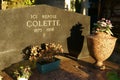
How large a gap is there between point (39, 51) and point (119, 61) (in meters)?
3.30

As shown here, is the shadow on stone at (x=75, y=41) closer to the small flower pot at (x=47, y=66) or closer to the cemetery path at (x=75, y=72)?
the cemetery path at (x=75, y=72)

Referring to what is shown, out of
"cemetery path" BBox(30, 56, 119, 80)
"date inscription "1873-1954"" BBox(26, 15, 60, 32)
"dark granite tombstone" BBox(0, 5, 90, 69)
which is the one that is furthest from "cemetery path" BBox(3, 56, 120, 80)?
"date inscription "1873-1954"" BBox(26, 15, 60, 32)

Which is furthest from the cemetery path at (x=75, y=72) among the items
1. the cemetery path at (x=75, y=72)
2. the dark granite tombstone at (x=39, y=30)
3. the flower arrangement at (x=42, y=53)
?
the dark granite tombstone at (x=39, y=30)

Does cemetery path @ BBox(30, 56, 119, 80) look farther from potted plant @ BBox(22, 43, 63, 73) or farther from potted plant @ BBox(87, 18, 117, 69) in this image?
potted plant @ BBox(87, 18, 117, 69)

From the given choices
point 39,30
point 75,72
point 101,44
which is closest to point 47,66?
point 75,72

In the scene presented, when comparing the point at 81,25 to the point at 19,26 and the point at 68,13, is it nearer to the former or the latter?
the point at 68,13

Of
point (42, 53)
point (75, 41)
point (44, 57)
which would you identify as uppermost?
point (75, 41)

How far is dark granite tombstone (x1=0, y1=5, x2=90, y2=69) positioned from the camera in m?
7.34

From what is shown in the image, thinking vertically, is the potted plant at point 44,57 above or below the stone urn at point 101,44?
below

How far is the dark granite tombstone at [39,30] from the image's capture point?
24.1 ft

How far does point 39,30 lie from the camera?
8070 millimetres

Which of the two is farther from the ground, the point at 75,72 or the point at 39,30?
the point at 39,30

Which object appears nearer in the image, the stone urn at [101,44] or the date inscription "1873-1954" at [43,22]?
the stone urn at [101,44]

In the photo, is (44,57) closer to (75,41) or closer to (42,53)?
→ (42,53)
